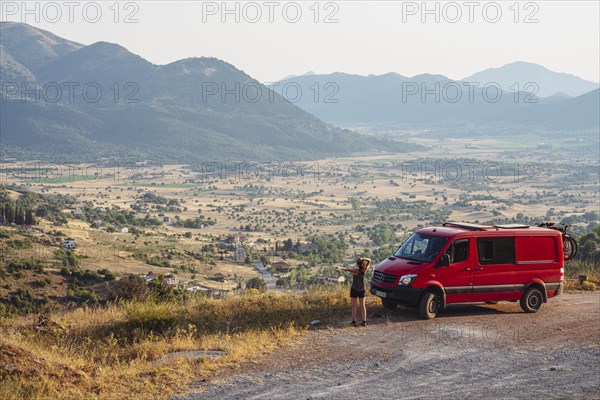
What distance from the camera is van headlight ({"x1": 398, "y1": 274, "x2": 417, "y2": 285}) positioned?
13633 millimetres

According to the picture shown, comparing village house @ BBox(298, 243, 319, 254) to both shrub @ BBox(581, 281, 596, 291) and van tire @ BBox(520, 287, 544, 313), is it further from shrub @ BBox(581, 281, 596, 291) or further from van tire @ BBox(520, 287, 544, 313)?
van tire @ BBox(520, 287, 544, 313)

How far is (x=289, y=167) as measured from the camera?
189500 millimetres

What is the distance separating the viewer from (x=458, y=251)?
14.1m

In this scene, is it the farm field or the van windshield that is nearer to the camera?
the van windshield

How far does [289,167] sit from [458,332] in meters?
177

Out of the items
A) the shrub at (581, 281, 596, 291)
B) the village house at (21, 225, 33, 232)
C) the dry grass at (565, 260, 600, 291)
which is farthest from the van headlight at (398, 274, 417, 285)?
the village house at (21, 225, 33, 232)

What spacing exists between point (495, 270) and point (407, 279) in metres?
2.09

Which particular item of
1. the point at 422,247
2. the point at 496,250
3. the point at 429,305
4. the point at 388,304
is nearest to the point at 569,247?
the point at 496,250

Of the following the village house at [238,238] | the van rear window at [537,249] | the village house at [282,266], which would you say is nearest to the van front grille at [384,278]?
the van rear window at [537,249]

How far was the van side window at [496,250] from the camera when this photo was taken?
46.9 feet

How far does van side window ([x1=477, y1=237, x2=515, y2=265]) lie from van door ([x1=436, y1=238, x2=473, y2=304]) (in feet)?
1.00

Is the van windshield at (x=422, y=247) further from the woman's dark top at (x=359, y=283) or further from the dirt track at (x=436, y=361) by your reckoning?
the woman's dark top at (x=359, y=283)

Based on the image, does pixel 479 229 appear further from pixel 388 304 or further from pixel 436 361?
pixel 436 361

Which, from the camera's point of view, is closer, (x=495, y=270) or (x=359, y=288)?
(x=359, y=288)
